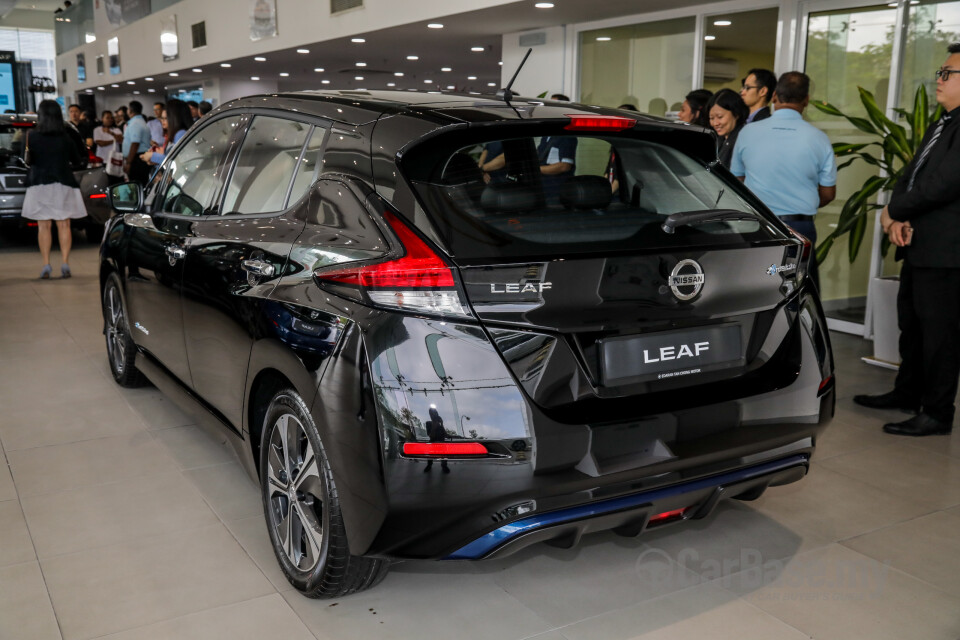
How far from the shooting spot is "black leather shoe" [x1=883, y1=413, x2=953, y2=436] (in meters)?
3.80

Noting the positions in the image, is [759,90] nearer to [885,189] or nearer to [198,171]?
[885,189]

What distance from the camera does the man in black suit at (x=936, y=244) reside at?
11.9ft

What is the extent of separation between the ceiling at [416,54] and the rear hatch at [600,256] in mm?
5370

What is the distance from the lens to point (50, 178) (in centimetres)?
766

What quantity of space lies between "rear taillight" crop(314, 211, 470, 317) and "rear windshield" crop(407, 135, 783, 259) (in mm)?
64

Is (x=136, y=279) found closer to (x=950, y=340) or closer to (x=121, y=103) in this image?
(x=950, y=340)

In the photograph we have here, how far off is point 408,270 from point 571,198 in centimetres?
50

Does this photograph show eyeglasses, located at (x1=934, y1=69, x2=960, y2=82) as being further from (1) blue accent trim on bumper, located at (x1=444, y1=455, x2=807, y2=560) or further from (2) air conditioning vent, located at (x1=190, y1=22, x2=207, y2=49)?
(2) air conditioning vent, located at (x1=190, y1=22, x2=207, y2=49)

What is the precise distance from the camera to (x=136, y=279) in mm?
3660

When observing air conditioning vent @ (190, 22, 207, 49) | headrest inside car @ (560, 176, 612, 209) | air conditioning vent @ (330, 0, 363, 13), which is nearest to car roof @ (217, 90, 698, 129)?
headrest inside car @ (560, 176, 612, 209)

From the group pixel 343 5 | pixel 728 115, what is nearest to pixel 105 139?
pixel 343 5

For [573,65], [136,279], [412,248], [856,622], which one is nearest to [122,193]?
[136,279]

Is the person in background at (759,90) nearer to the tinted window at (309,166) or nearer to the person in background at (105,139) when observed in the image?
the tinted window at (309,166)

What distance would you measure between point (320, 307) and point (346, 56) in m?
12.2
